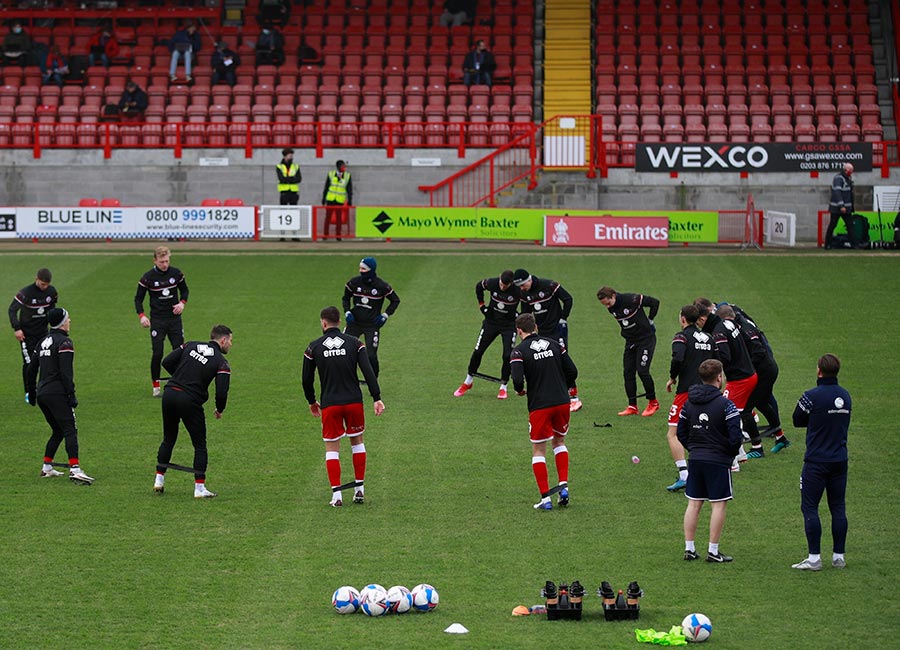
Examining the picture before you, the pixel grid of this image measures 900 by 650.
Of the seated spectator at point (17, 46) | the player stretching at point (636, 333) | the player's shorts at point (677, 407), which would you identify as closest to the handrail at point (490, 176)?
the seated spectator at point (17, 46)

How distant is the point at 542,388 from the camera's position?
14273mm

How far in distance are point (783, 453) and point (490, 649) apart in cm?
784

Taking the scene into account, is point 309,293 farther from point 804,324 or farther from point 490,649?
point 490,649

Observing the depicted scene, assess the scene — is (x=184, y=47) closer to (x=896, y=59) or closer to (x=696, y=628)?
(x=896, y=59)

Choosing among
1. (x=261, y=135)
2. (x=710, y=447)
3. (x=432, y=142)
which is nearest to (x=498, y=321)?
(x=710, y=447)

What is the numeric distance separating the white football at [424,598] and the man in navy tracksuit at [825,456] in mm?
3693

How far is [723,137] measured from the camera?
132 ft

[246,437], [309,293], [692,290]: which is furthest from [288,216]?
[246,437]

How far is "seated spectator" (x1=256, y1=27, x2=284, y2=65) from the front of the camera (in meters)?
43.6

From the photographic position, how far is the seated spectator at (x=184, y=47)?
142 feet

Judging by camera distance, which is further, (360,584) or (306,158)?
(306,158)

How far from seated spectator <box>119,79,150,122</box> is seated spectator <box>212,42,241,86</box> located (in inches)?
103

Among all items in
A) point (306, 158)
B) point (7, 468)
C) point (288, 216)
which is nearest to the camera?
point (7, 468)

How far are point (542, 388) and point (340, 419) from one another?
2.30m
